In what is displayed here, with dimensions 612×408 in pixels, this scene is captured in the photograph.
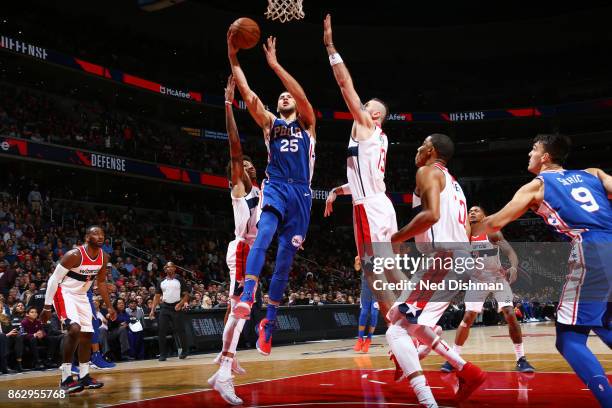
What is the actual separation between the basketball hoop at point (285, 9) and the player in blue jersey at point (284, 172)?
276 cm

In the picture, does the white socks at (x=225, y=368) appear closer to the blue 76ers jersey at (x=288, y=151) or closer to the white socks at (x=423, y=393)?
the blue 76ers jersey at (x=288, y=151)

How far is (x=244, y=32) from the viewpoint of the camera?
258 inches

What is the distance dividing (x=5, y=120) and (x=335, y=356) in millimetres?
15168

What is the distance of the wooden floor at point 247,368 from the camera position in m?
7.61

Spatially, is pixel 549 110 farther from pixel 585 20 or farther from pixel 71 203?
pixel 71 203

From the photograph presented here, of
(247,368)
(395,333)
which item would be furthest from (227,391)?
(247,368)

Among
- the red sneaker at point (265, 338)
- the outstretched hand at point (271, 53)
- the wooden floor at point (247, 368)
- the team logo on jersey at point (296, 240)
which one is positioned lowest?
the wooden floor at point (247, 368)

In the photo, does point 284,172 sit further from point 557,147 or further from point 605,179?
point 605,179

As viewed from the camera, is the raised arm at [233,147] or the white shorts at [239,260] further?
the white shorts at [239,260]

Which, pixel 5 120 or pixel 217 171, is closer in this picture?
pixel 5 120

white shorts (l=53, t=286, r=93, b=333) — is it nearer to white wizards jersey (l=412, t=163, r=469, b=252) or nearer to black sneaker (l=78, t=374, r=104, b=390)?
black sneaker (l=78, t=374, r=104, b=390)

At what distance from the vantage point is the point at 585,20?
35.1 meters

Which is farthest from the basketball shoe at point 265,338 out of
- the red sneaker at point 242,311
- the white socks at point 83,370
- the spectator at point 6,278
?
the spectator at point 6,278

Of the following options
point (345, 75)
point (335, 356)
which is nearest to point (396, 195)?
point (335, 356)
